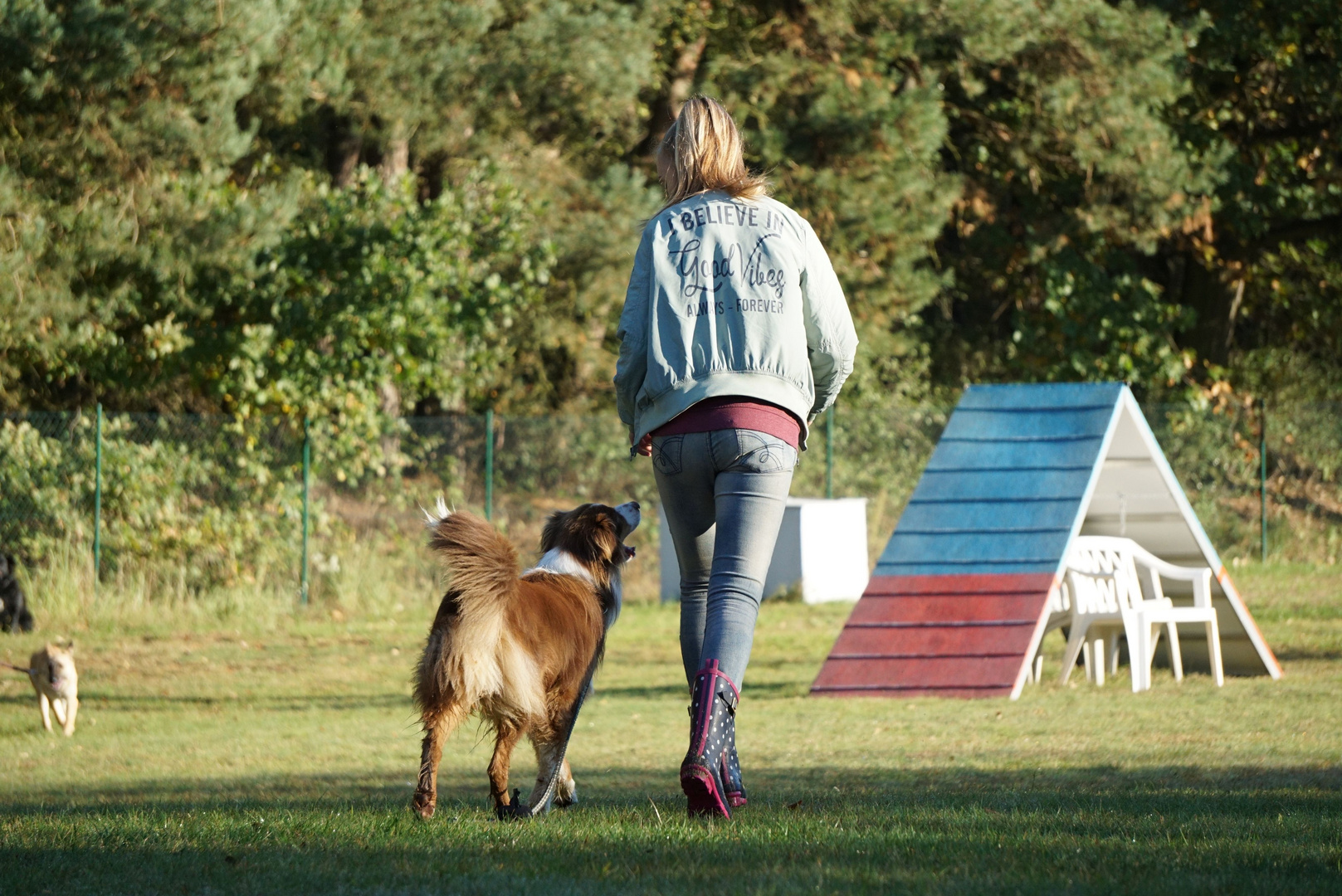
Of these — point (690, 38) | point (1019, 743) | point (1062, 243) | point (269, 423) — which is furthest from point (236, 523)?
point (1062, 243)

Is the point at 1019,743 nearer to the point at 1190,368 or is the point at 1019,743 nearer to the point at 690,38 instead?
the point at 690,38

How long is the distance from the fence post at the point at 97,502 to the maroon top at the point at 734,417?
11.6 metres

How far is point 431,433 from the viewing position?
16344 millimetres

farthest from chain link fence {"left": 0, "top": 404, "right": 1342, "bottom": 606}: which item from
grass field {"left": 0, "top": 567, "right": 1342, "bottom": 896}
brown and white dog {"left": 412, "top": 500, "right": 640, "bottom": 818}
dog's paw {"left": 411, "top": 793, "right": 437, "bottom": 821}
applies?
dog's paw {"left": 411, "top": 793, "right": 437, "bottom": 821}

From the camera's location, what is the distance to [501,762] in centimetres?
443

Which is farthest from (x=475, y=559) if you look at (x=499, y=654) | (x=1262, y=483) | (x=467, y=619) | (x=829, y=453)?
(x=1262, y=483)

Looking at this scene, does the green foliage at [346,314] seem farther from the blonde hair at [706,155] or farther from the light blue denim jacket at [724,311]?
→ the light blue denim jacket at [724,311]

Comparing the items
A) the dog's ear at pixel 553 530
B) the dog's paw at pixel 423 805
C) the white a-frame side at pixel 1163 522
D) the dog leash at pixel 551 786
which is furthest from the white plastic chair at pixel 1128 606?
the dog's paw at pixel 423 805

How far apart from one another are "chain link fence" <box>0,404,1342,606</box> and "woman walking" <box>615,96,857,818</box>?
11.4 m

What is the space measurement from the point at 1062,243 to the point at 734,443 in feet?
55.2

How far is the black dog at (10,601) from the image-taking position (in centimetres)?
1291

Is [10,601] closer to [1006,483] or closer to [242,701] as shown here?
[242,701]

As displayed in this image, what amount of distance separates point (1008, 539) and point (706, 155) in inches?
199

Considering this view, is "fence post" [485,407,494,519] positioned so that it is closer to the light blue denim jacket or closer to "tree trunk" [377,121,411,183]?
"tree trunk" [377,121,411,183]
